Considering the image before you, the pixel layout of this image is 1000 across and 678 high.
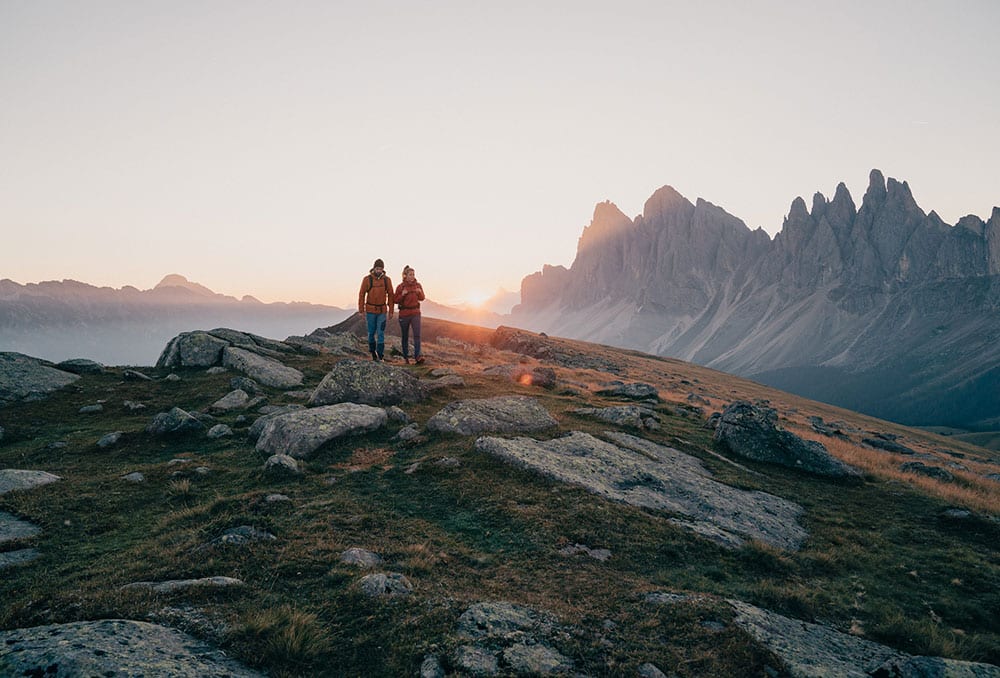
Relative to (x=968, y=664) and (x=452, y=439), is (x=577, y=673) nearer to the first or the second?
(x=968, y=664)

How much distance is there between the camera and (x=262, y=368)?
22.7 m

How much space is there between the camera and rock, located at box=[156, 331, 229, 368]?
24.2m

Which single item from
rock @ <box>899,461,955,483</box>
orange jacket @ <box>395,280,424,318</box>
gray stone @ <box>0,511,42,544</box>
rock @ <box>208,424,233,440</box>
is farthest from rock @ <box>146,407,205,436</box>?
rock @ <box>899,461,955,483</box>

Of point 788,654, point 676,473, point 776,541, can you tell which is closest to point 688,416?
point 676,473

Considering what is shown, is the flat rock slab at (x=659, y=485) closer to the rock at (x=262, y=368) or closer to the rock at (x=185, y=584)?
the rock at (x=185, y=584)

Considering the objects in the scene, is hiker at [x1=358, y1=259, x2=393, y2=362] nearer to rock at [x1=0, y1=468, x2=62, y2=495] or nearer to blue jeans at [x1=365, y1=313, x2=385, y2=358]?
blue jeans at [x1=365, y1=313, x2=385, y2=358]

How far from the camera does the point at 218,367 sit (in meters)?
23.3

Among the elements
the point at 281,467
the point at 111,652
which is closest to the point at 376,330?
the point at 281,467

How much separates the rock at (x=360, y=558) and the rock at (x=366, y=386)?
1012 centimetres

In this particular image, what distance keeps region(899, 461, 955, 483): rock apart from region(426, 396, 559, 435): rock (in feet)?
55.7

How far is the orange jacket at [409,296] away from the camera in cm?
2377

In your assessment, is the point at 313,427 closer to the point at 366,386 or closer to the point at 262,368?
the point at 366,386

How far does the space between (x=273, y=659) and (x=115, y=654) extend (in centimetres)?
145

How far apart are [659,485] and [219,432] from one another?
46.1 ft
